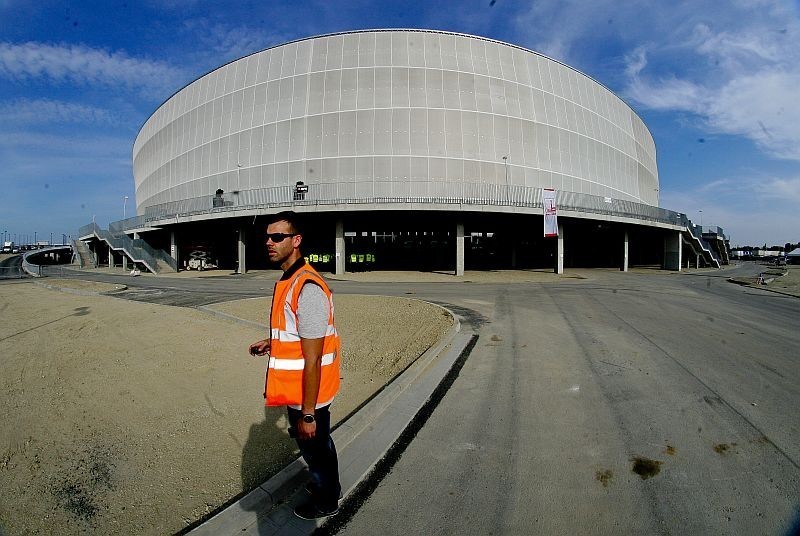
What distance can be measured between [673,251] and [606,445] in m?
45.8

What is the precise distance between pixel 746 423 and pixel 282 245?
17.5ft

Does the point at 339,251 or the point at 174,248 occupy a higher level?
the point at 174,248

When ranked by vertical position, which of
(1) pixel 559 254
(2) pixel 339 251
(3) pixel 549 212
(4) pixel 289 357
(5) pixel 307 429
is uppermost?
(3) pixel 549 212

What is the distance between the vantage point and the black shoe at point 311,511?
2592 millimetres

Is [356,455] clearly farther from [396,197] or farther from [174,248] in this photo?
[174,248]

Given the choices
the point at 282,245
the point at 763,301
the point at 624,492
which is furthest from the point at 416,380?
the point at 763,301

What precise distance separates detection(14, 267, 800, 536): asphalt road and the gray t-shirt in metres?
1.43

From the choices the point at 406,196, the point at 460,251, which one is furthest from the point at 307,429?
the point at 406,196

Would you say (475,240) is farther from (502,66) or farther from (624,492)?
(624,492)

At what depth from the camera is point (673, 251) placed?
131 ft

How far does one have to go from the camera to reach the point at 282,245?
2590mm

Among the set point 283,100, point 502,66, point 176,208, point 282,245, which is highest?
point 502,66

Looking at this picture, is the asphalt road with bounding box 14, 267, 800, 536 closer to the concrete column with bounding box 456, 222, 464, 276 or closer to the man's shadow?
the man's shadow

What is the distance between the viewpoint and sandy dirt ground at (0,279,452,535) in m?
2.96
